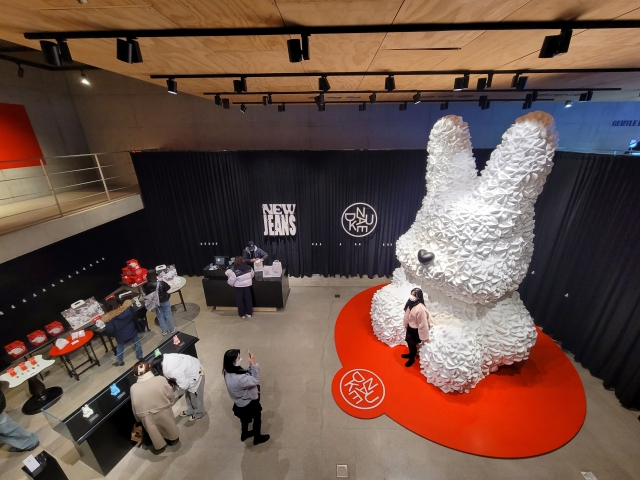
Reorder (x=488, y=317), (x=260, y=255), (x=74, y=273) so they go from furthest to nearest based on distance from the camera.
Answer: (x=260, y=255) → (x=74, y=273) → (x=488, y=317)

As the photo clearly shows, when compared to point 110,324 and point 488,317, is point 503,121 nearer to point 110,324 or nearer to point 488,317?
point 488,317

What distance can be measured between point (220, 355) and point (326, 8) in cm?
456

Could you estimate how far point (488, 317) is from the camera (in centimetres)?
362

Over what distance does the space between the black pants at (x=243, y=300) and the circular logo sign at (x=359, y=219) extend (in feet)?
8.44

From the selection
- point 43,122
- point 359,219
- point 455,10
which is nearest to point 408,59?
point 455,10

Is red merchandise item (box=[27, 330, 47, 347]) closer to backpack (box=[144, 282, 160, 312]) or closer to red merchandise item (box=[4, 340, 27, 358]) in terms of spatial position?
red merchandise item (box=[4, 340, 27, 358])

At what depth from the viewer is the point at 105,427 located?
2814mm

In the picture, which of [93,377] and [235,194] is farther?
[235,194]

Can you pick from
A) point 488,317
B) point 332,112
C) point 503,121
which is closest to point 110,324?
point 488,317

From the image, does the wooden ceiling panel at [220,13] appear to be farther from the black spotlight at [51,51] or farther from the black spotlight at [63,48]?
the black spotlight at [51,51]

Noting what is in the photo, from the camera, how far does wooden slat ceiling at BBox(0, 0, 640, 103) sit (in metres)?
1.44

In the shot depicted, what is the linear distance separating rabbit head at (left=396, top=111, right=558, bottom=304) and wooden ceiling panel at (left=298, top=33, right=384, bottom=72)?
5.57 feet

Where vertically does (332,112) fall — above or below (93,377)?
above

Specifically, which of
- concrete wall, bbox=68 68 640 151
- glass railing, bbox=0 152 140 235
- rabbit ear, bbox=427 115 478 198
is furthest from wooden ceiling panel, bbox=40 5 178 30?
concrete wall, bbox=68 68 640 151
